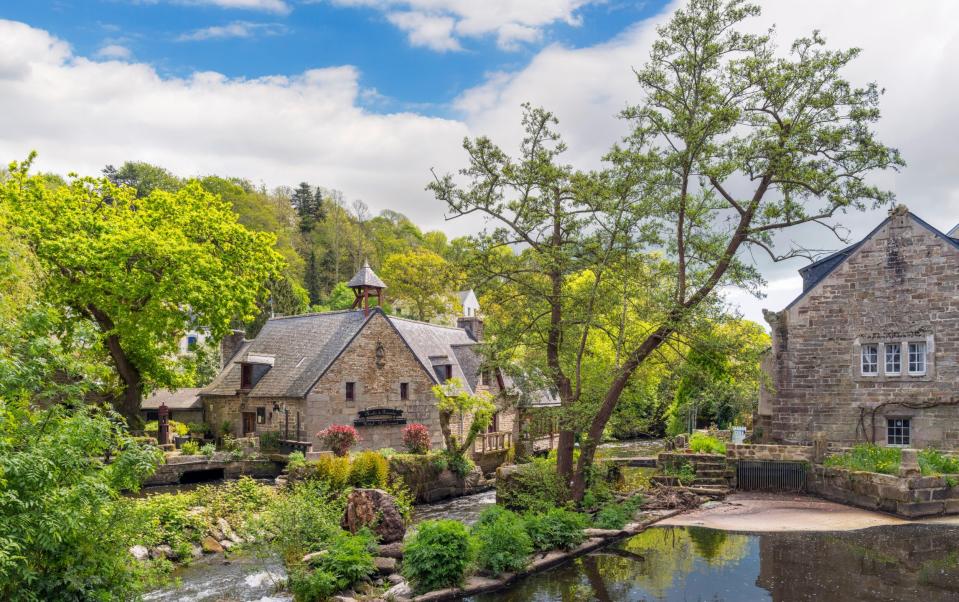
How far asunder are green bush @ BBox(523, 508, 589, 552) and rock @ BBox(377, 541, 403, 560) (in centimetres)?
262

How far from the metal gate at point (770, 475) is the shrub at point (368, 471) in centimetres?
1085

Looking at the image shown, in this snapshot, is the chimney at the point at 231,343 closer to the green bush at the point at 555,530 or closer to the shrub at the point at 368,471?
the shrub at the point at 368,471

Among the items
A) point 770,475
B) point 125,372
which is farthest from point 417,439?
point 125,372

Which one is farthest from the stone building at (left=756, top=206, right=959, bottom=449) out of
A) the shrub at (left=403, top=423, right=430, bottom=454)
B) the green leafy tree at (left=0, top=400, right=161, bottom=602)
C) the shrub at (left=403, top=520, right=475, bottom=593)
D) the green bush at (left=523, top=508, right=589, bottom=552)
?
the green leafy tree at (left=0, top=400, right=161, bottom=602)

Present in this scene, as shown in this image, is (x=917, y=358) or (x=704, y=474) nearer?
(x=704, y=474)

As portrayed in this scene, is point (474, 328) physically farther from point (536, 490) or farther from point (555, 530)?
point (555, 530)

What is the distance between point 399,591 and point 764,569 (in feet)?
22.3

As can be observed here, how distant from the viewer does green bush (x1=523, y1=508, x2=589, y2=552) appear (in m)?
14.1

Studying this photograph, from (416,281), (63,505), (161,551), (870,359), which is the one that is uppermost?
(416,281)

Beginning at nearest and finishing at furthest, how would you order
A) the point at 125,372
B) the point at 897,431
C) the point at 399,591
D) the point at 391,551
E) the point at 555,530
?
the point at 399,591 → the point at 391,551 → the point at 555,530 → the point at 897,431 → the point at 125,372

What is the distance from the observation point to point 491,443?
30.8 meters

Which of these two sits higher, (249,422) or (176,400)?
(176,400)

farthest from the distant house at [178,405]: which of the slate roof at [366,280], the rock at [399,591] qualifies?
the rock at [399,591]

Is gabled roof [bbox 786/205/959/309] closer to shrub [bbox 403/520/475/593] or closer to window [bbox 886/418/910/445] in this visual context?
window [bbox 886/418/910/445]
